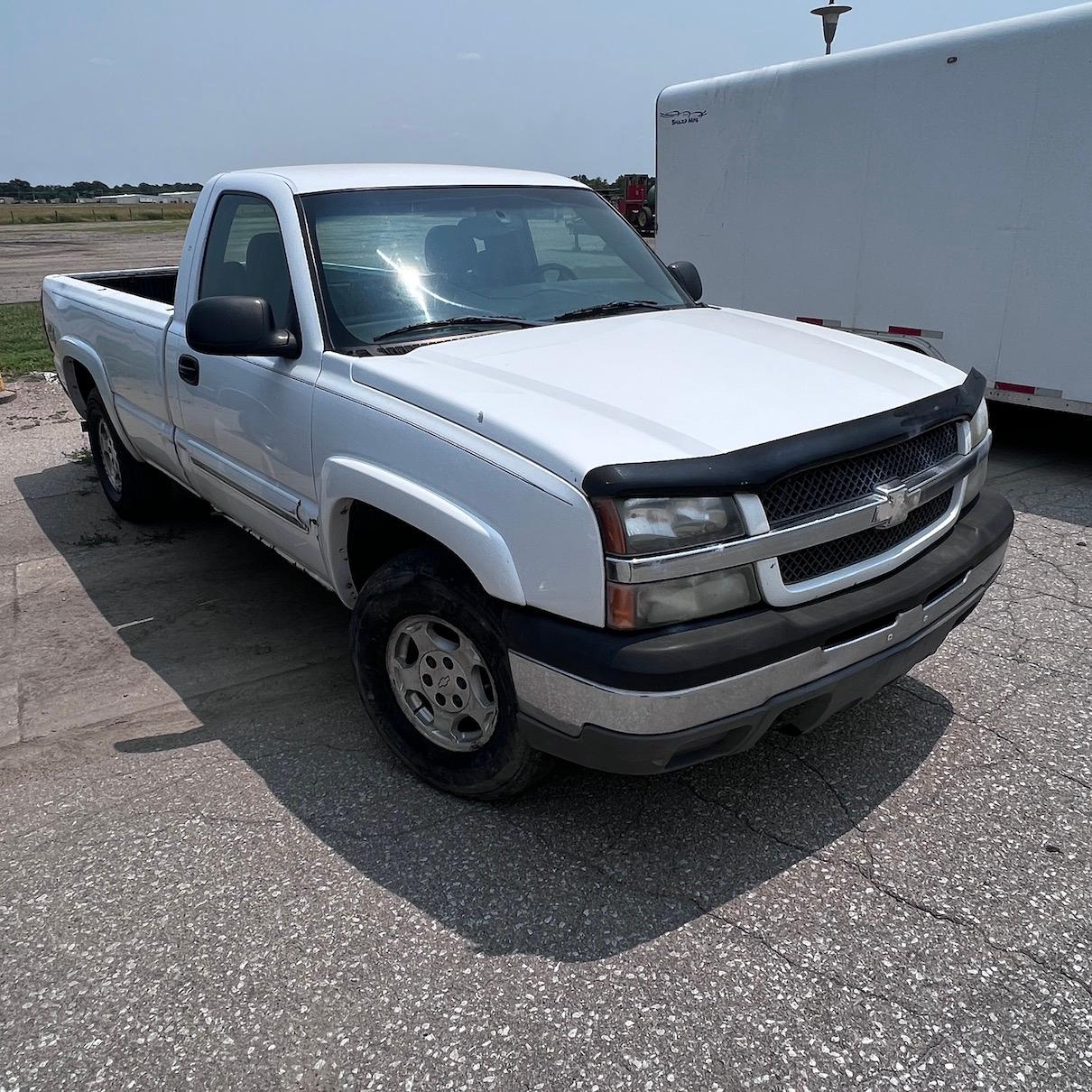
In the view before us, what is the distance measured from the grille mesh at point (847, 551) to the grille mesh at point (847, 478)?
11 centimetres

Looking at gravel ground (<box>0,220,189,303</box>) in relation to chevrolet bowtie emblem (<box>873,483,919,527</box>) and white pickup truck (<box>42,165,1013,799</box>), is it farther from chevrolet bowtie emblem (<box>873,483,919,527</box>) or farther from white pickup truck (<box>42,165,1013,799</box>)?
chevrolet bowtie emblem (<box>873,483,919,527</box>)

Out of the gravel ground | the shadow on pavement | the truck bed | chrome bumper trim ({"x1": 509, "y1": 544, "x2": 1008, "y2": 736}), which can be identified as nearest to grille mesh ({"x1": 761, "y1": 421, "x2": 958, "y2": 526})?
chrome bumper trim ({"x1": 509, "y1": 544, "x2": 1008, "y2": 736})

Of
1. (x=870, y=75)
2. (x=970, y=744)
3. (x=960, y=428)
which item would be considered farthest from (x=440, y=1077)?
(x=870, y=75)

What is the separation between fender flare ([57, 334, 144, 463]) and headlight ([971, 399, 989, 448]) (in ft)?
13.6

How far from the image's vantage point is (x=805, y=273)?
318 inches

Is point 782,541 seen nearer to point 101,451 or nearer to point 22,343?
point 101,451

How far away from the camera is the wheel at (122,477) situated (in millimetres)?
5742

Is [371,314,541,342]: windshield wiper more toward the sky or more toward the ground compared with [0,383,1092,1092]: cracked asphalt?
more toward the sky

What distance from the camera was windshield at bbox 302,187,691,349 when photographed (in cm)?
344

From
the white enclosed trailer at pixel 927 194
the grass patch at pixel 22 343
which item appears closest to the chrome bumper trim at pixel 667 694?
the white enclosed trailer at pixel 927 194

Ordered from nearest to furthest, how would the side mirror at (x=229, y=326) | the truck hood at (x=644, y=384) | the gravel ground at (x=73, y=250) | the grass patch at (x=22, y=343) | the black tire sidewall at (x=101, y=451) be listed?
the truck hood at (x=644, y=384), the side mirror at (x=229, y=326), the black tire sidewall at (x=101, y=451), the grass patch at (x=22, y=343), the gravel ground at (x=73, y=250)

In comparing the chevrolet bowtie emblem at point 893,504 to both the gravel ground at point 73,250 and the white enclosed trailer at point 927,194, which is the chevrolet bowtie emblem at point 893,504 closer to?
the white enclosed trailer at point 927,194

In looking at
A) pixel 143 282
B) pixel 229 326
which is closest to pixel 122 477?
pixel 143 282

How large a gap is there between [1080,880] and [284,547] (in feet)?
9.48
